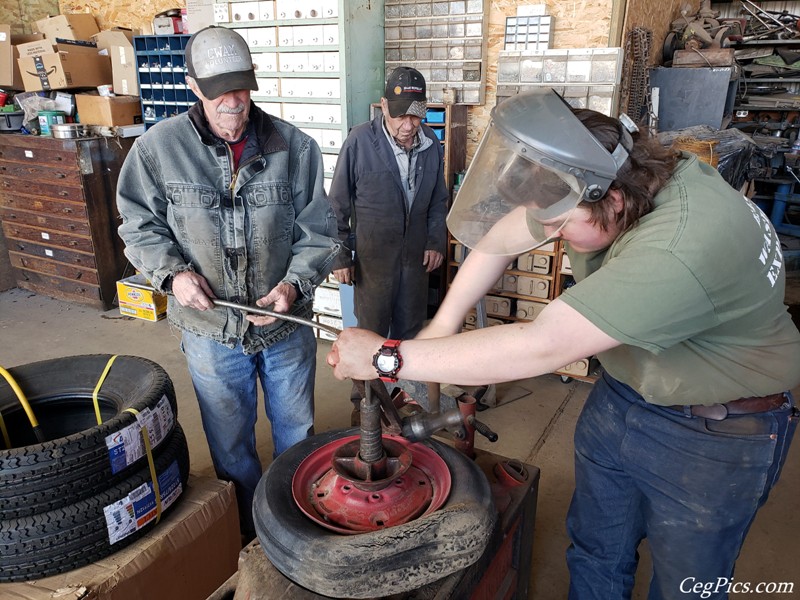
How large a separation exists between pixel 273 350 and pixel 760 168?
405 centimetres

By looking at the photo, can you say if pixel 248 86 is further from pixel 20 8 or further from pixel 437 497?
pixel 20 8

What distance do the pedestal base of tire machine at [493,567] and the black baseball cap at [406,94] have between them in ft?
6.40

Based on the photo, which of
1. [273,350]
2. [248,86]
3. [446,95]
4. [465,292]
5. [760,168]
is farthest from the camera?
[760,168]

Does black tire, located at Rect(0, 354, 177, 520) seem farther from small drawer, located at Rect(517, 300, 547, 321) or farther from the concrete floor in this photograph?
small drawer, located at Rect(517, 300, 547, 321)

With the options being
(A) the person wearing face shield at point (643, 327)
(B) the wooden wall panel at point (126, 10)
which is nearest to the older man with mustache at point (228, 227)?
(A) the person wearing face shield at point (643, 327)

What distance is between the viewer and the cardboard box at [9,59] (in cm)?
543

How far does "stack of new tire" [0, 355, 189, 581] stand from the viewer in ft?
5.06

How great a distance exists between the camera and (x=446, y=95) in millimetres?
4078

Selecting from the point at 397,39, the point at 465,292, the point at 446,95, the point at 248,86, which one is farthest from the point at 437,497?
the point at 397,39

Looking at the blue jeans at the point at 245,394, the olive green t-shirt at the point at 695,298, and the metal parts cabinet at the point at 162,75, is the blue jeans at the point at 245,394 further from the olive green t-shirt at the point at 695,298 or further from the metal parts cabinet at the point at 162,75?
the metal parts cabinet at the point at 162,75

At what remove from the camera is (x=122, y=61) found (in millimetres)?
5234

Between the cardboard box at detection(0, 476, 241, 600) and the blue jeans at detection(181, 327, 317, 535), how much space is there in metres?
0.22

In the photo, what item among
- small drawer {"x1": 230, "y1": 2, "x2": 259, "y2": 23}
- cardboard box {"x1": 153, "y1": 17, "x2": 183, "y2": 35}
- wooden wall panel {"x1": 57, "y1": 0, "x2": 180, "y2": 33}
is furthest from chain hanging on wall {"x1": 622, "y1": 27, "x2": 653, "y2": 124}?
wooden wall panel {"x1": 57, "y1": 0, "x2": 180, "y2": 33}

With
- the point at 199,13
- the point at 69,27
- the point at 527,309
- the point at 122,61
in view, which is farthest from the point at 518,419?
the point at 69,27
